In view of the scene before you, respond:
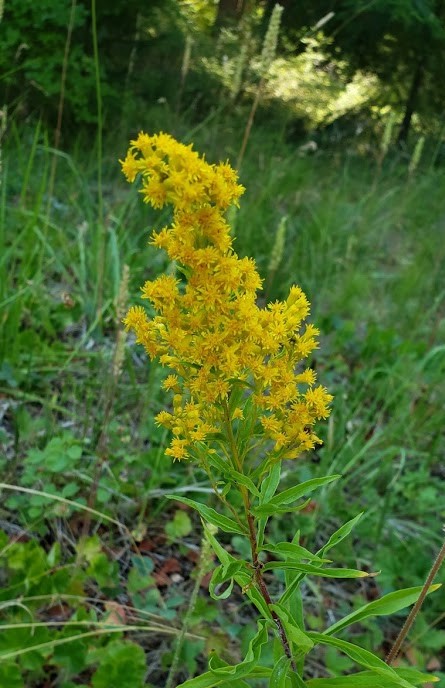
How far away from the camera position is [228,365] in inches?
37.0

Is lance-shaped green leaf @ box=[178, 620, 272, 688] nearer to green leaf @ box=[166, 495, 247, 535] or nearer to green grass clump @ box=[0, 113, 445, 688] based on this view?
green leaf @ box=[166, 495, 247, 535]

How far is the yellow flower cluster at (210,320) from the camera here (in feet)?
2.97

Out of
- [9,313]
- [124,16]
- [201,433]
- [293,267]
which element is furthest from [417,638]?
[124,16]

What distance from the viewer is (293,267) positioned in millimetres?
3580

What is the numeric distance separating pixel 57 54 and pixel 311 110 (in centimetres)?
334

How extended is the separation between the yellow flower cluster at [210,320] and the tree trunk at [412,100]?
724 cm

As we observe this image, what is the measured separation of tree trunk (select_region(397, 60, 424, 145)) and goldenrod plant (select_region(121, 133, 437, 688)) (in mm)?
7237

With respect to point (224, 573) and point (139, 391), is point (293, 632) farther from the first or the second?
point (139, 391)

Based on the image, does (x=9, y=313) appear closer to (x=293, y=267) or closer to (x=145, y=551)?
(x=145, y=551)

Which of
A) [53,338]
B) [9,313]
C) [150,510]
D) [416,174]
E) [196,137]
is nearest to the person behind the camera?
[150,510]

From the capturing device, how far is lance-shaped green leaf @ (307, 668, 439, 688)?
1.00 meters

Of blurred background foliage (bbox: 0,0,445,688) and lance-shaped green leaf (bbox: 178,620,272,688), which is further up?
lance-shaped green leaf (bbox: 178,620,272,688)

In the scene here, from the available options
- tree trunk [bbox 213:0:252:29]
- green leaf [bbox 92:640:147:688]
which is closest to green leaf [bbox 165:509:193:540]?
green leaf [bbox 92:640:147:688]

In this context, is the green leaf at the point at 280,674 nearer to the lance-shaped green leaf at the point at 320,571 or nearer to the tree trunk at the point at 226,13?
the lance-shaped green leaf at the point at 320,571
